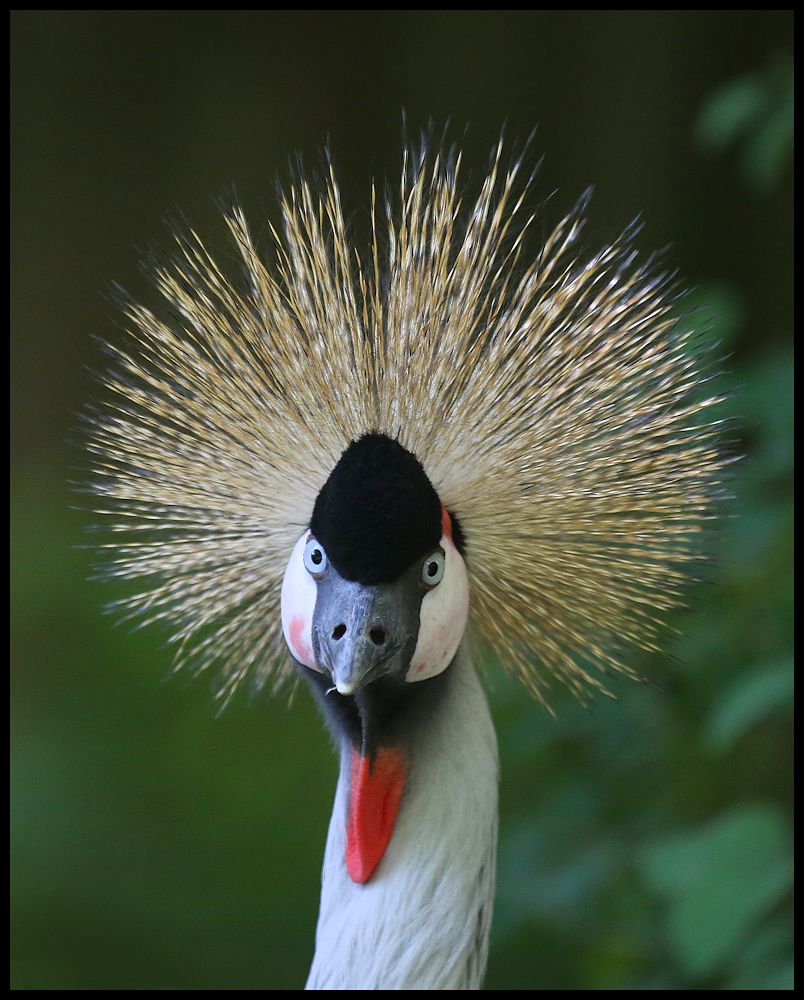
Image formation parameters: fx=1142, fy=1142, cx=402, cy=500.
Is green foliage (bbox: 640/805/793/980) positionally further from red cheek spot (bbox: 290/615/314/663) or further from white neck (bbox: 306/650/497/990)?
red cheek spot (bbox: 290/615/314/663)

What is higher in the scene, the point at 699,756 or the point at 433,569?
the point at 433,569

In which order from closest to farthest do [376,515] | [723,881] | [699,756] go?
[376,515], [723,881], [699,756]

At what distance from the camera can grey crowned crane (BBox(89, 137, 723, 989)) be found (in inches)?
38.0

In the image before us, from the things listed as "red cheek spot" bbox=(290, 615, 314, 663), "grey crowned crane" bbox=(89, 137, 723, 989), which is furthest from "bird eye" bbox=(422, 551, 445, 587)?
"red cheek spot" bbox=(290, 615, 314, 663)

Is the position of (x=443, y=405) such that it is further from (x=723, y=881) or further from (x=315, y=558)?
(x=723, y=881)

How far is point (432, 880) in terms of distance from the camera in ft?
3.31

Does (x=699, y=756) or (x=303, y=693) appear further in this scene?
(x=303, y=693)

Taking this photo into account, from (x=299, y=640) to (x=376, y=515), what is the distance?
13cm

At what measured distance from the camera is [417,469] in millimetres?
958

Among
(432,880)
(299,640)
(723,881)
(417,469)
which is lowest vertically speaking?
(723,881)

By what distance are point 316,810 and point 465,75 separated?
217cm

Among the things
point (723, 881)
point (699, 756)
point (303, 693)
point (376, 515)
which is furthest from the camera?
point (303, 693)

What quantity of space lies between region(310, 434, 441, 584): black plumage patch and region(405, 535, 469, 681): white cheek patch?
3 cm

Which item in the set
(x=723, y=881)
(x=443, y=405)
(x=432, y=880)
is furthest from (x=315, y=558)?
(x=723, y=881)
